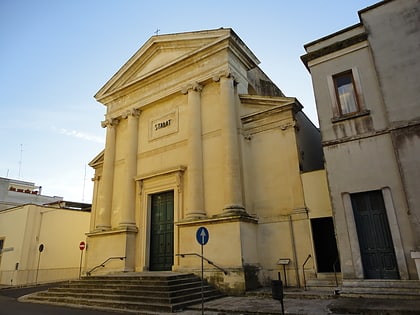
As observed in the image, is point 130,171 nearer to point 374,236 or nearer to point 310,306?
point 310,306

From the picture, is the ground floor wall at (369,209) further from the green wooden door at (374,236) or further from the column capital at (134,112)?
the column capital at (134,112)

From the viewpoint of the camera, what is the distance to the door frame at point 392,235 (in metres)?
7.68

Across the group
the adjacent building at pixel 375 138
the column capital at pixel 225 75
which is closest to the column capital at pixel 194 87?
the column capital at pixel 225 75

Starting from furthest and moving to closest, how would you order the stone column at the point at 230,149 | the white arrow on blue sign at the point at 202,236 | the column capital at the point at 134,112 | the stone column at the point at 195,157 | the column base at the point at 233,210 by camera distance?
the column capital at the point at 134,112, the stone column at the point at 195,157, the stone column at the point at 230,149, the column base at the point at 233,210, the white arrow on blue sign at the point at 202,236

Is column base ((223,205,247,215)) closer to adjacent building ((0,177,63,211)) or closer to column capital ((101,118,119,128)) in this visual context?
column capital ((101,118,119,128))

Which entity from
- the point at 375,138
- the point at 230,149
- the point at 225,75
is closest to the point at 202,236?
the point at 230,149

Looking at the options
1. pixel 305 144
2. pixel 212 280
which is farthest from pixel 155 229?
pixel 305 144

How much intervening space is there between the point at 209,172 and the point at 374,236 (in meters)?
6.42

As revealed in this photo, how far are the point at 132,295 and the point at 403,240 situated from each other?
7.77 m

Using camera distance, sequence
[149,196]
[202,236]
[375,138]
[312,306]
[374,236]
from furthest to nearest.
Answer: [149,196]
[375,138]
[374,236]
[202,236]
[312,306]

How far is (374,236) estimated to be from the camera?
828 cm

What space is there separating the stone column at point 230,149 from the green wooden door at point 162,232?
10.7 feet

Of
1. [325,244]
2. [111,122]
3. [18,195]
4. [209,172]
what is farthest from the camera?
[18,195]

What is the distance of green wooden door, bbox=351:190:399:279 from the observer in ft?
26.2
